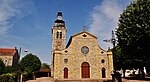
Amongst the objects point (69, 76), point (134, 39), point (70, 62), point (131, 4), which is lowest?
point (69, 76)

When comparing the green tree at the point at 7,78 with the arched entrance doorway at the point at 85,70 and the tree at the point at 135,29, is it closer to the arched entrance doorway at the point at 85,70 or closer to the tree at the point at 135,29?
the tree at the point at 135,29

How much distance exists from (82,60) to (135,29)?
839 inches

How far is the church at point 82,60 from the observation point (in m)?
39.2

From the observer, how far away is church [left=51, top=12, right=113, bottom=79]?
129 feet

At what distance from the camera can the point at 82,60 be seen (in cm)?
4059

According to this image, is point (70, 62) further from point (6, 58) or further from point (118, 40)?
point (6, 58)

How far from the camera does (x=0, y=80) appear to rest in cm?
2180

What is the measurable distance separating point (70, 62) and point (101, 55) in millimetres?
7287

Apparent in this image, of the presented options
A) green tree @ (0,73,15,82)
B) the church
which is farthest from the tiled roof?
green tree @ (0,73,15,82)

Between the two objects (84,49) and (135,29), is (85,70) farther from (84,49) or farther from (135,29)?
(135,29)

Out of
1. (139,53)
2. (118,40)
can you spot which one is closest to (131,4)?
(118,40)

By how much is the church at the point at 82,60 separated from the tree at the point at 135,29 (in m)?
17.6

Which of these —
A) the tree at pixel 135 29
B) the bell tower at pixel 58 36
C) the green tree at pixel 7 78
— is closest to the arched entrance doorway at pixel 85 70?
the bell tower at pixel 58 36

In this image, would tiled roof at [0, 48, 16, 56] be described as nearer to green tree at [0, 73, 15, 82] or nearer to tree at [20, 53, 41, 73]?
tree at [20, 53, 41, 73]
